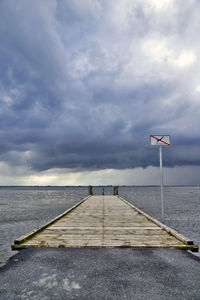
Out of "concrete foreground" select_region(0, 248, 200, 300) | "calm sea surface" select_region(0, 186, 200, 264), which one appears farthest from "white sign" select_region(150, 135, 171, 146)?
"concrete foreground" select_region(0, 248, 200, 300)

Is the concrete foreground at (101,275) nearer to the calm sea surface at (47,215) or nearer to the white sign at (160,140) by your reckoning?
the calm sea surface at (47,215)

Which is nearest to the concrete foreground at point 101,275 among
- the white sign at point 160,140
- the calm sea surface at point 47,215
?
the calm sea surface at point 47,215

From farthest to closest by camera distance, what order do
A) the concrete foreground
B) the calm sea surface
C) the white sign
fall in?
the calm sea surface < the white sign < the concrete foreground

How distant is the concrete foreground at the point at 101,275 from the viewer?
101 inches

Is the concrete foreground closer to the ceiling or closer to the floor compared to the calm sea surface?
closer to the ceiling

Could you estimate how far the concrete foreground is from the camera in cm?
256

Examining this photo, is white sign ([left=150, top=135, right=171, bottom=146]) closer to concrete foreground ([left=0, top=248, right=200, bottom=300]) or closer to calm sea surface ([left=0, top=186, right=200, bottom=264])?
calm sea surface ([left=0, top=186, right=200, bottom=264])

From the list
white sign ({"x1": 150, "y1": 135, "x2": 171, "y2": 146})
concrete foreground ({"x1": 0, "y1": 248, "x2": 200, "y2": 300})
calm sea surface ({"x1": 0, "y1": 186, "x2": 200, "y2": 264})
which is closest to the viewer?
concrete foreground ({"x1": 0, "y1": 248, "x2": 200, "y2": 300})

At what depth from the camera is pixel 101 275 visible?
303 cm

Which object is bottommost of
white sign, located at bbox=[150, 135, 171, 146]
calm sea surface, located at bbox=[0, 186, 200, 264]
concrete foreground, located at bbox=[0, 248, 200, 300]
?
calm sea surface, located at bbox=[0, 186, 200, 264]

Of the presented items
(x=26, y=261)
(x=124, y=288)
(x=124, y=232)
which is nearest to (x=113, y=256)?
(x=124, y=288)

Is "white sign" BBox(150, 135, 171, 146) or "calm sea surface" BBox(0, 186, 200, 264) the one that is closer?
"white sign" BBox(150, 135, 171, 146)

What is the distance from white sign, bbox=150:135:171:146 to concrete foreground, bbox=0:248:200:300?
17.0 feet

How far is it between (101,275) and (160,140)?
21.6ft
